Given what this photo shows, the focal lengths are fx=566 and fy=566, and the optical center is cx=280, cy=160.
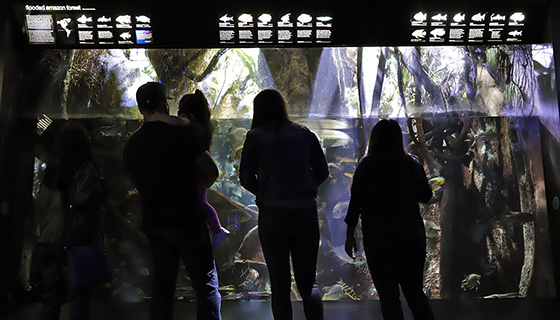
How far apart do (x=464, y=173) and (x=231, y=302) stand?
2.04m

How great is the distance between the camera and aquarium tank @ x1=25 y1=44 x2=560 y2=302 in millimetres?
4266

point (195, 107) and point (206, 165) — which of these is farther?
point (195, 107)

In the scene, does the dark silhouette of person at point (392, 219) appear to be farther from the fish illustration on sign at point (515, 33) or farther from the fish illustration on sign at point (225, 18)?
the fish illustration on sign at point (515, 33)

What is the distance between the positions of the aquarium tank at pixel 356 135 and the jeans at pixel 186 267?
4.16 feet

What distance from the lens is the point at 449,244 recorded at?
4.32 meters

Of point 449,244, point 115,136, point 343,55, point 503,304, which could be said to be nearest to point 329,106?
point 343,55

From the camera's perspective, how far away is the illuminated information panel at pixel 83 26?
4020mm

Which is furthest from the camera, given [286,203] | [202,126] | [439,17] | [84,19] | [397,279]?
[439,17]

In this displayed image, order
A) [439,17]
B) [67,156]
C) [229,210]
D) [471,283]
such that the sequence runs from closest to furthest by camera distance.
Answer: [67,156] < [439,17] < [471,283] < [229,210]

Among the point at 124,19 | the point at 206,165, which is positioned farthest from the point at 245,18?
the point at 206,165

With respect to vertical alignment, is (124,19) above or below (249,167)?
above

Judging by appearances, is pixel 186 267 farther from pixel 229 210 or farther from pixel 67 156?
pixel 229 210

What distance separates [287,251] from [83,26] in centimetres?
231

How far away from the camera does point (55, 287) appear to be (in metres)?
3.17
